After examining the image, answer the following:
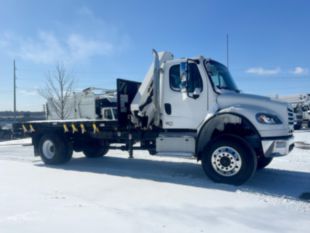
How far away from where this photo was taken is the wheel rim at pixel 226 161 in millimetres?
6332

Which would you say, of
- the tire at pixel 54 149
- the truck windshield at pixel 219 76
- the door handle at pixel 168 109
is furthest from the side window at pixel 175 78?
the tire at pixel 54 149

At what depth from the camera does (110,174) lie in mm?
7711

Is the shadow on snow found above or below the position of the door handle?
below

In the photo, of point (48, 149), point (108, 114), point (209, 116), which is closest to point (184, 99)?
point (209, 116)

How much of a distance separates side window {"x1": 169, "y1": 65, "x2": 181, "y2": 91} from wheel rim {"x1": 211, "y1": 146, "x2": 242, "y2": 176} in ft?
6.28

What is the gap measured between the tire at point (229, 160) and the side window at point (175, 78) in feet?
5.62

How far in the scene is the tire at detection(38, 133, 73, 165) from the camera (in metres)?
9.28

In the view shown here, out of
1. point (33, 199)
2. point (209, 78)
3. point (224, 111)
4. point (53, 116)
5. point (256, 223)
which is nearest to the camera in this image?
point (256, 223)

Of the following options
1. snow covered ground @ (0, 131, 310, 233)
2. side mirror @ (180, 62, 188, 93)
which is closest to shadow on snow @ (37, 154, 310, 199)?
snow covered ground @ (0, 131, 310, 233)

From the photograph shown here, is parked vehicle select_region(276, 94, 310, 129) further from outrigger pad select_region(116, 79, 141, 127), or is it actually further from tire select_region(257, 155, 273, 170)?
outrigger pad select_region(116, 79, 141, 127)

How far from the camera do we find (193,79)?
23.3 feet

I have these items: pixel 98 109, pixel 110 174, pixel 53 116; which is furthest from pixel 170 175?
pixel 53 116

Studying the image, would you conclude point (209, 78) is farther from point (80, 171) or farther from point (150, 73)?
point (80, 171)

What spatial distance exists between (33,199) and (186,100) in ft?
12.8
